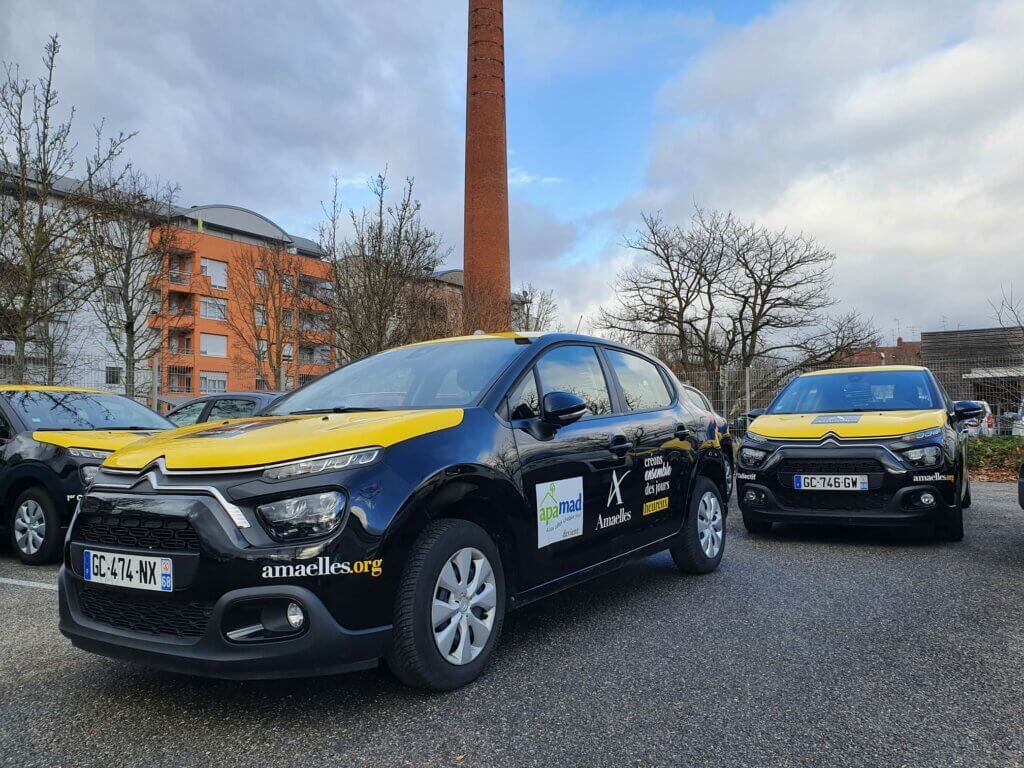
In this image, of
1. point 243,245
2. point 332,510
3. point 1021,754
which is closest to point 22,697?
Answer: point 332,510

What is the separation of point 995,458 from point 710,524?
10146 millimetres

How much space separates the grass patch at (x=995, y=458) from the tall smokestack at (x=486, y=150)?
22.8 metres

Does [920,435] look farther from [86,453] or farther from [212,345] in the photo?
[212,345]

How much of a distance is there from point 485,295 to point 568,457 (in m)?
23.2

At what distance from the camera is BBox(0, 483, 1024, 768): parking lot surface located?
2.63 metres

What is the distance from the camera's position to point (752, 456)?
6.79m

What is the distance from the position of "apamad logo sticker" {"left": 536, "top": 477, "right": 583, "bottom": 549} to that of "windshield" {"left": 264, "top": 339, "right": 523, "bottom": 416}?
0.60m

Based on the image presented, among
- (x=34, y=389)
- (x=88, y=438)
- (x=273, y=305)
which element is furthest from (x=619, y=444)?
(x=273, y=305)

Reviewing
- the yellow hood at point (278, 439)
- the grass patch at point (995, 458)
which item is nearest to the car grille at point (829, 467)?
the yellow hood at point (278, 439)

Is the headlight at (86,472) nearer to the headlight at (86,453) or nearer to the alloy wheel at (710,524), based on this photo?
the headlight at (86,453)

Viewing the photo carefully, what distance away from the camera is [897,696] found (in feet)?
10.2

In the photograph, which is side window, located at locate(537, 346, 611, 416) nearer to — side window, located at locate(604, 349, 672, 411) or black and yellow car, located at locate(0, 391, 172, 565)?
side window, located at locate(604, 349, 672, 411)

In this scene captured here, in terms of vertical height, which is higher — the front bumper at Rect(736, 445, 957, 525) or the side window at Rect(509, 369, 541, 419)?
the side window at Rect(509, 369, 541, 419)

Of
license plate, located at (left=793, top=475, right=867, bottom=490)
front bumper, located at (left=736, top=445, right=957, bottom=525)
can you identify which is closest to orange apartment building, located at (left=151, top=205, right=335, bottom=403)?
front bumper, located at (left=736, top=445, right=957, bottom=525)
